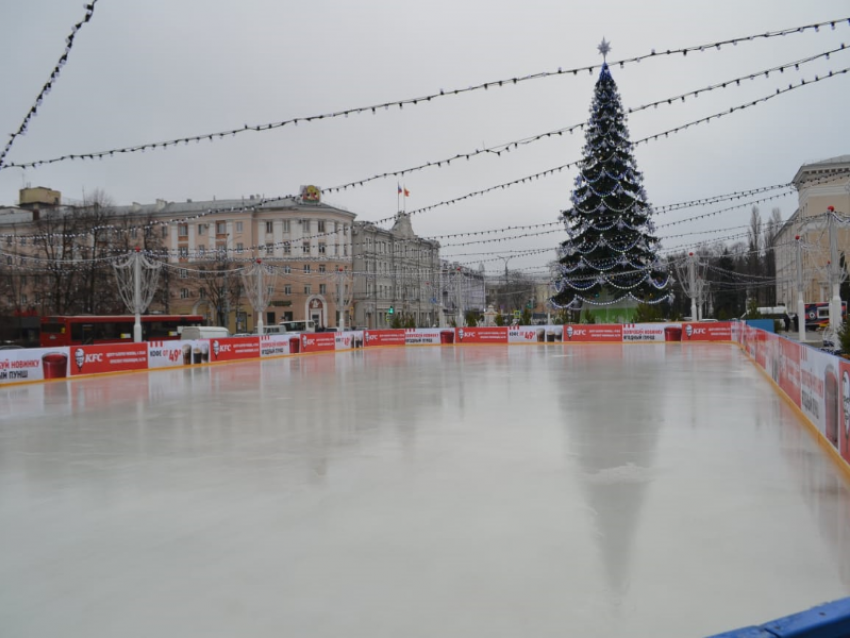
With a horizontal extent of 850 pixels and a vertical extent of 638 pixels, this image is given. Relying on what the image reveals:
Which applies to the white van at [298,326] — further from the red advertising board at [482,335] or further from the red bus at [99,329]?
the red advertising board at [482,335]

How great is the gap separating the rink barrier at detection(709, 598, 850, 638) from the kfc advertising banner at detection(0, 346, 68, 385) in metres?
23.2

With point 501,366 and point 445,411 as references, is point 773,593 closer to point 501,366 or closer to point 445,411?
point 445,411

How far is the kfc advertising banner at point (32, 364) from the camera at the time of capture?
20406 millimetres

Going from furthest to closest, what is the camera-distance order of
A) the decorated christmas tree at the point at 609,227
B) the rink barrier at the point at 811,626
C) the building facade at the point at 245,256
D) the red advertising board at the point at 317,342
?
the building facade at the point at 245,256 < the decorated christmas tree at the point at 609,227 < the red advertising board at the point at 317,342 < the rink barrier at the point at 811,626

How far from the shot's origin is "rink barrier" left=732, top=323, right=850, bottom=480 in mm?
7695

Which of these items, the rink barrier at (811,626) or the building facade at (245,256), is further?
the building facade at (245,256)

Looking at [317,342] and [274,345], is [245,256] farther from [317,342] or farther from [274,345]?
[274,345]

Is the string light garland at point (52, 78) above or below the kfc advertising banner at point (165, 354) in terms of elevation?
above

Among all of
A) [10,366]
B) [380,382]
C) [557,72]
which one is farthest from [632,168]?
→ [10,366]

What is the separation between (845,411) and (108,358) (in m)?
23.8

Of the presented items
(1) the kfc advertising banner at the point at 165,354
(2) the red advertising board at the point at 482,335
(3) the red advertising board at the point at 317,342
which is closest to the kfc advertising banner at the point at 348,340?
(3) the red advertising board at the point at 317,342

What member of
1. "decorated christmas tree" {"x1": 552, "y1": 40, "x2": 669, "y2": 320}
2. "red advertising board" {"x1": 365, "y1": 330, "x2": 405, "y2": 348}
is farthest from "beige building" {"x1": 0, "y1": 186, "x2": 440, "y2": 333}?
"decorated christmas tree" {"x1": 552, "y1": 40, "x2": 669, "y2": 320}

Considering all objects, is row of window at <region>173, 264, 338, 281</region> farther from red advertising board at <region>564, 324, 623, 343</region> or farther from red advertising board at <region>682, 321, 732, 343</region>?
red advertising board at <region>682, 321, 732, 343</region>

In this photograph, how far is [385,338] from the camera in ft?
136
